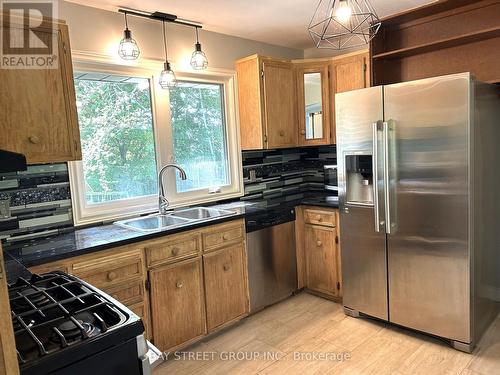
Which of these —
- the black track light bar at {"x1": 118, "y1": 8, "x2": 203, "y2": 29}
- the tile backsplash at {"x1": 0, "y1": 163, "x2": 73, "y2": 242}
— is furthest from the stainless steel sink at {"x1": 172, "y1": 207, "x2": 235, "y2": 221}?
the black track light bar at {"x1": 118, "y1": 8, "x2": 203, "y2": 29}

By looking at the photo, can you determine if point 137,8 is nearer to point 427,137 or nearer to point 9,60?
point 9,60

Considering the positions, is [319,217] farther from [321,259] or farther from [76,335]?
[76,335]

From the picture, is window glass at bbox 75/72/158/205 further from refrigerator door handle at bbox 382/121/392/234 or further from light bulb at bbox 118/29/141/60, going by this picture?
refrigerator door handle at bbox 382/121/392/234

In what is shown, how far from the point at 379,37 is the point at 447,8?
1.69 feet

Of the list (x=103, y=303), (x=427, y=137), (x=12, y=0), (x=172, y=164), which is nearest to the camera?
(x=103, y=303)

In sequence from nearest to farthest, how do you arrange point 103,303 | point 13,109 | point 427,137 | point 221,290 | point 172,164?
1. point 103,303
2. point 13,109
3. point 427,137
4. point 221,290
5. point 172,164

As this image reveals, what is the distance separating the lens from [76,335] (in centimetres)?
102

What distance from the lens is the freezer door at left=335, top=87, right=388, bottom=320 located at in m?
2.54

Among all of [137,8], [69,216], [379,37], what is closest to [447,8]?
[379,37]

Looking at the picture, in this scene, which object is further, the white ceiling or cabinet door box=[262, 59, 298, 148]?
cabinet door box=[262, 59, 298, 148]

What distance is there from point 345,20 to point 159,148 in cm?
184

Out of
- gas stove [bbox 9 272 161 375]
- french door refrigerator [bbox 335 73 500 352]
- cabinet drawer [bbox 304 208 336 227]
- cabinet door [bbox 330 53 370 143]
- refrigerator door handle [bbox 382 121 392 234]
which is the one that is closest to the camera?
gas stove [bbox 9 272 161 375]

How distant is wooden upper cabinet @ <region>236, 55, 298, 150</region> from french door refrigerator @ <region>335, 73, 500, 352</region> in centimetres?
73

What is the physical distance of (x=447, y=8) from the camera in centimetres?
272
